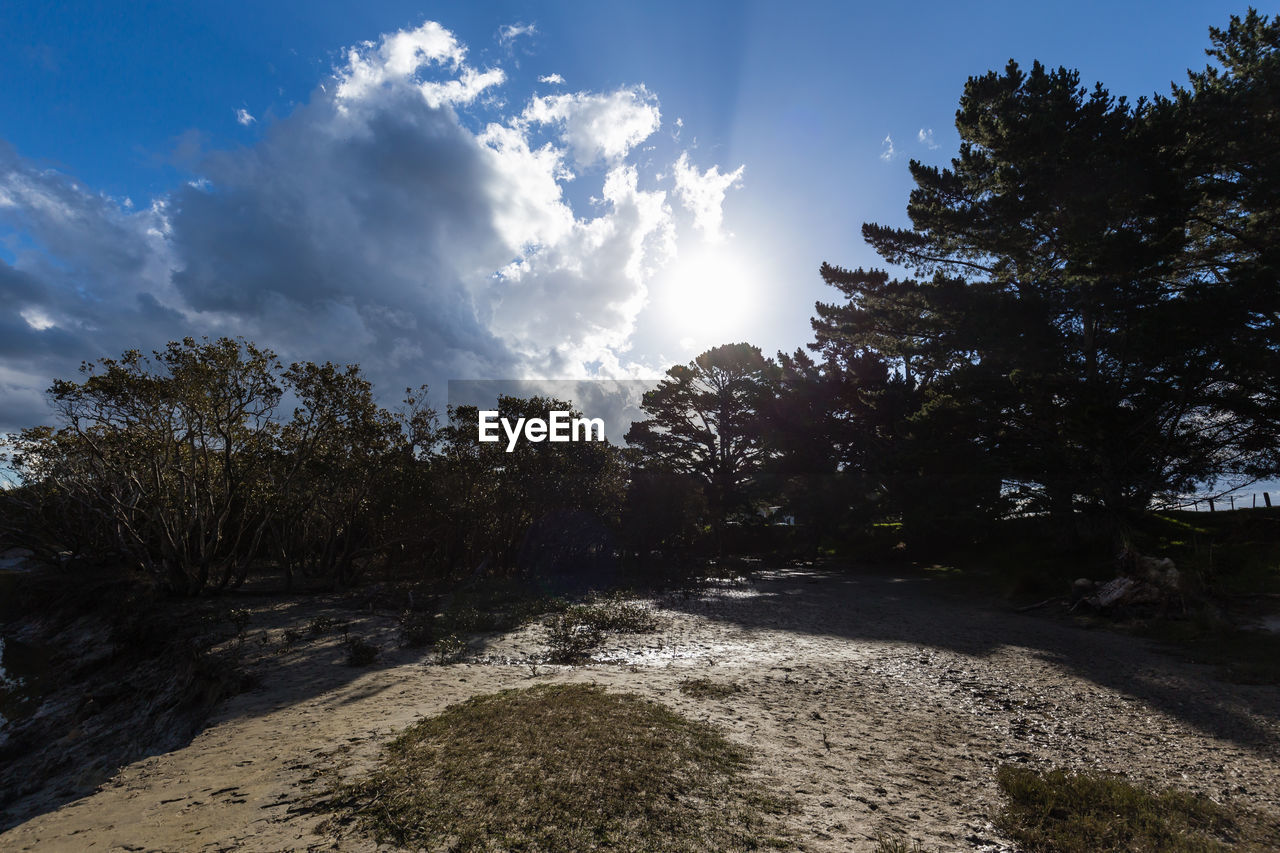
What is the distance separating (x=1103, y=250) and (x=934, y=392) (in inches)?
342

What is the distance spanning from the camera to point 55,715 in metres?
10.1

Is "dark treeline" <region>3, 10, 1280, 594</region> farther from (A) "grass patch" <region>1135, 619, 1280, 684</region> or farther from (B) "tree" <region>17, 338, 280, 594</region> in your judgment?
(A) "grass patch" <region>1135, 619, 1280, 684</region>

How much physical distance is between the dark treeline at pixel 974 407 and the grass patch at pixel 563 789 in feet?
48.3

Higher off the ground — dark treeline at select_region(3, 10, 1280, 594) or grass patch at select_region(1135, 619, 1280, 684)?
dark treeline at select_region(3, 10, 1280, 594)

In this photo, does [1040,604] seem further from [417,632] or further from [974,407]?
[417,632]

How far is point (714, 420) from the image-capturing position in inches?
1700

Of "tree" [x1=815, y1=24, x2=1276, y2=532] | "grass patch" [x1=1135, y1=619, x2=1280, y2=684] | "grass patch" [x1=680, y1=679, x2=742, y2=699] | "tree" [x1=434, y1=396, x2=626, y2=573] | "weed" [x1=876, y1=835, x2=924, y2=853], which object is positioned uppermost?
"tree" [x1=815, y1=24, x2=1276, y2=532]

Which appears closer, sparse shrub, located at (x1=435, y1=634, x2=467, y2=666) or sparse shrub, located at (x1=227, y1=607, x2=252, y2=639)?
sparse shrub, located at (x1=435, y1=634, x2=467, y2=666)

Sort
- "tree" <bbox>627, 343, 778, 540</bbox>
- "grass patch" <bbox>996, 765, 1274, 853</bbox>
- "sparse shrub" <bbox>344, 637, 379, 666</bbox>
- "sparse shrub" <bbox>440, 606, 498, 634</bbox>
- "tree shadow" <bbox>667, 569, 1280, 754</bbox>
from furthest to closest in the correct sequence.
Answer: "tree" <bbox>627, 343, 778, 540</bbox> → "sparse shrub" <bbox>440, 606, 498, 634</bbox> → "sparse shrub" <bbox>344, 637, 379, 666</bbox> → "tree shadow" <bbox>667, 569, 1280, 754</bbox> → "grass patch" <bbox>996, 765, 1274, 853</bbox>

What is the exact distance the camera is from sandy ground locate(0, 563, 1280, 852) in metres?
4.70

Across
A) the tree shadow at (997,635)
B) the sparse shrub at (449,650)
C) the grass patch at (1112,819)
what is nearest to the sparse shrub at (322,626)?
the sparse shrub at (449,650)

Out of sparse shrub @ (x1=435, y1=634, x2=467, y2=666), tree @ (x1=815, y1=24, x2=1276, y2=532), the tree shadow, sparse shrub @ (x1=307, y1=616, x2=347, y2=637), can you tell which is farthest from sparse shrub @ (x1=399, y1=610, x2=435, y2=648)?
tree @ (x1=815, y1=24, x2=1276, y2=532)

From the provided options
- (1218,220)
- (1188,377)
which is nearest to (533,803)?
(1188,377)

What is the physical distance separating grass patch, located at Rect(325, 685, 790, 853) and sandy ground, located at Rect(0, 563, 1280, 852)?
0.34 m
